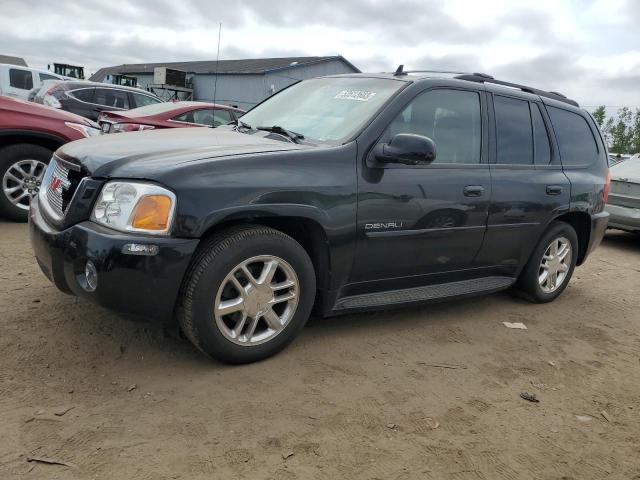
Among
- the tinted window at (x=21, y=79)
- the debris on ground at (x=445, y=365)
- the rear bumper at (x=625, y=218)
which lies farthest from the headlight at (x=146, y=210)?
the tinted window at (x=21, y=79)

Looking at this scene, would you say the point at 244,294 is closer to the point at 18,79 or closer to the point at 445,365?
the point at 445,365

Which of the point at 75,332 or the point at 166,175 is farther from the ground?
Result: the point at 166,175

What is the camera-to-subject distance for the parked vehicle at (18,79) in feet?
53.1

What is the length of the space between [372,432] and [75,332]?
1.86m

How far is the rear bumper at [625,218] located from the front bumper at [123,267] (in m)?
7.03

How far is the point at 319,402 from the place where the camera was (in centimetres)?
281

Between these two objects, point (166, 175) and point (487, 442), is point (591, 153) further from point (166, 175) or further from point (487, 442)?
point (166, 175)

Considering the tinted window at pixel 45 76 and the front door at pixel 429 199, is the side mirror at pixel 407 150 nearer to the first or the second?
the front door at pixel 429 199

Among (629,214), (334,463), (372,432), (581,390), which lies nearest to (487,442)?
(372,432)

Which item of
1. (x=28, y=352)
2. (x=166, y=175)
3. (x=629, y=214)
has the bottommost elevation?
(x=28, y=352)

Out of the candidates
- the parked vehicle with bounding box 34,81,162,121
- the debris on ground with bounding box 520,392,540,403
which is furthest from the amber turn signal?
the parked vehicle with bounding box 34,81,162,121

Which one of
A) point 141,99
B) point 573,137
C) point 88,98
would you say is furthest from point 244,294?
point 141,99

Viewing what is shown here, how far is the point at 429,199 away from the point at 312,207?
0.90 meters

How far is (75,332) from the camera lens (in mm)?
3262
